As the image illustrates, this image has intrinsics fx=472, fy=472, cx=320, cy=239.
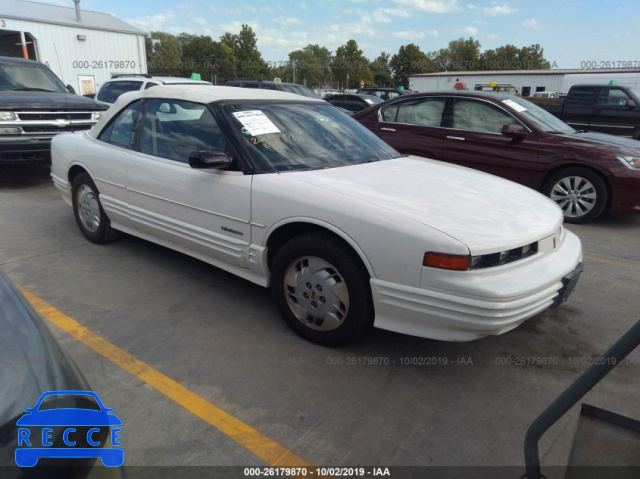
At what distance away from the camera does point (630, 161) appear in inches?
219

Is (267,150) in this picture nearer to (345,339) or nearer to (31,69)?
(345,339)

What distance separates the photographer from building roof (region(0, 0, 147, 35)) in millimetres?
21438

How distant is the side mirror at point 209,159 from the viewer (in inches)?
123

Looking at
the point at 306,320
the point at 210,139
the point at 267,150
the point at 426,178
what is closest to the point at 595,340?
the point at 426,178

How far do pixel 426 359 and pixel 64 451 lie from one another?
221 cm

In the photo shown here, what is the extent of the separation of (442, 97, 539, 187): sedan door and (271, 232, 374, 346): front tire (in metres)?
4.27

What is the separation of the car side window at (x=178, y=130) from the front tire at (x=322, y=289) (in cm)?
105

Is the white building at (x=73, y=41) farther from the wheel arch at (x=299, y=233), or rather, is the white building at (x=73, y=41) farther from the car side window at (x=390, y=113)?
the wheel arch at (x=299, y=233)

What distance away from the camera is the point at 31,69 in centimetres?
819

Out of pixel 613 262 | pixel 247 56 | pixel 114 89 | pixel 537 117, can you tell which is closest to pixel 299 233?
pixel 613 262

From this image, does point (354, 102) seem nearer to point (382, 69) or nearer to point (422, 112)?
point (422, 112)

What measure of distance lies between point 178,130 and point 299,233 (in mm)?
1489

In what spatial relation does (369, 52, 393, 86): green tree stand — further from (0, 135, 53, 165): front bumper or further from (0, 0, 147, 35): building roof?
(0, 135, 53, 165): front bumper

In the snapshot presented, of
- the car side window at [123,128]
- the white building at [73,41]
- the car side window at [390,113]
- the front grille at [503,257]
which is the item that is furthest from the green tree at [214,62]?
the front grille at [503,257]
